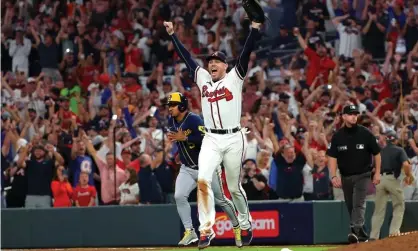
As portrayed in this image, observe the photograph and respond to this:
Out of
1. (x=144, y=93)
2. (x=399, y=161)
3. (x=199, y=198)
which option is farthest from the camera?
(x=144, y=93)

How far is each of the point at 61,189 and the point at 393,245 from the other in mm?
8692

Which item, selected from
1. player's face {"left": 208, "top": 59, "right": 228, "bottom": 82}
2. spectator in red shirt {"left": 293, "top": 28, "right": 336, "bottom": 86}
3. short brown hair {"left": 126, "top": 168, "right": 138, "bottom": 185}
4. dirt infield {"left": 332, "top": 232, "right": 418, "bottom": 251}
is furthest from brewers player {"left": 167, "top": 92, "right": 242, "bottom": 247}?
spectator in red shirt {"left": 293, "top": 28, "right": 336, "bottom": 86}

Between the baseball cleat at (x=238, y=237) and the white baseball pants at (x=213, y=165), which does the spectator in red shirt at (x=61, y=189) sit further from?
the white baseball pants at (x=213, y=165)

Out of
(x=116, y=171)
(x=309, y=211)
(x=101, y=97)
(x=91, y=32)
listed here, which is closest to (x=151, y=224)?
(x=116, y=171)

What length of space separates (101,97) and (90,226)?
4.41 m

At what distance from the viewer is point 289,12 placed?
24.5 metres

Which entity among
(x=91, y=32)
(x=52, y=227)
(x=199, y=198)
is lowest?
(x=52, y=227)

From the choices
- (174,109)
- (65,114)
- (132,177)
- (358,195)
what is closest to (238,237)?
(174,109)

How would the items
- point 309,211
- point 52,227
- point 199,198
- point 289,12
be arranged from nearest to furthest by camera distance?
point 199,198 < point 309,211 < point 52,227 < point 289,12

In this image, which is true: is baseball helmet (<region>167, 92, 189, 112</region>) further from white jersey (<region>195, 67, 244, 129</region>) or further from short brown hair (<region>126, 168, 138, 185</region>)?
short brown hair (<region>126, 168, 138, 185</region>)

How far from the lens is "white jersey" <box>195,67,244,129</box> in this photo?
43.0 feet

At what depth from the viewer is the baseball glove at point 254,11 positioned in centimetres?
1305

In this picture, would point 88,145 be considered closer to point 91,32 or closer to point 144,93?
point 144,93

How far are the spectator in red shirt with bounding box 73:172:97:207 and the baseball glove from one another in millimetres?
7339
